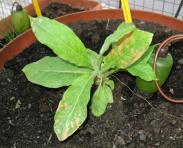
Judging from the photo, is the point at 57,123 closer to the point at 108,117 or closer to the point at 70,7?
the point at 108,117

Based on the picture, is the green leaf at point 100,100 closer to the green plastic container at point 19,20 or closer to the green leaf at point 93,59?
the green leaf at point 93,59

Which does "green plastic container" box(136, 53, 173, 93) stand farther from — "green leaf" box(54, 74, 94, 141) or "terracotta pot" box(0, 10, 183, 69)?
"terracotta pot" box(0, 10, 183, 69)

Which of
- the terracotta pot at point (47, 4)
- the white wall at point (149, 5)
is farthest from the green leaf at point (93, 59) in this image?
the white wall at point (149, 5)

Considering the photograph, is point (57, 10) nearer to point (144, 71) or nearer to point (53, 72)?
point (53, 72)

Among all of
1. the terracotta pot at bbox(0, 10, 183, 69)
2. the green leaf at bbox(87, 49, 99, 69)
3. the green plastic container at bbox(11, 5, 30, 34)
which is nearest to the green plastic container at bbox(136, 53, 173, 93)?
the green leaf at bbox(87, 49, 99, 69)

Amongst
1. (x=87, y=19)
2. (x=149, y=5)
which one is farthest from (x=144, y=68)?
(x=149, y=5)

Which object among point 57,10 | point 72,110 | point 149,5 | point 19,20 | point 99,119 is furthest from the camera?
point 149,5

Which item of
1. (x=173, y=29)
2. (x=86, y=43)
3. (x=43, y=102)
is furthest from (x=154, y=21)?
(x=43, y=102)
